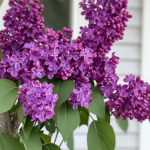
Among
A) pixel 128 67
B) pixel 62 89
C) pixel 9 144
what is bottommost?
pixel 9 144

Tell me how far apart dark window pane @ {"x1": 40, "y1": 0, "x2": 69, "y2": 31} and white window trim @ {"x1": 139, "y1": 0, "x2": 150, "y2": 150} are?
0.51 meters

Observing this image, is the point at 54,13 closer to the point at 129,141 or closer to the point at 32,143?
the point at 129,141

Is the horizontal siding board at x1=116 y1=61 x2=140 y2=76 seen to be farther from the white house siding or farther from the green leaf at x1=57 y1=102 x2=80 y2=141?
the green leaf at x1=57 y1=102 x2=80 y2=141

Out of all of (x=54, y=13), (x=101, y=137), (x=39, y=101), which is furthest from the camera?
(x=54, y=13)

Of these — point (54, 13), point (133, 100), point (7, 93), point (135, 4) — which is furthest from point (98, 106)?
point (135, 4)

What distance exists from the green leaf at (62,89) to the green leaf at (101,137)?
117mm

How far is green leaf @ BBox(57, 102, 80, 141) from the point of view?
15.2 inches

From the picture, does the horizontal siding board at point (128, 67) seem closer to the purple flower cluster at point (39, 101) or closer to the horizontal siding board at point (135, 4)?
the horizontal siding board at point (135, 4)

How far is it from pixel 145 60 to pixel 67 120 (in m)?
1.16

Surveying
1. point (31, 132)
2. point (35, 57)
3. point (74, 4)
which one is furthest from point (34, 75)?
point (74, 4)

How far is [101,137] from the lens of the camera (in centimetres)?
45

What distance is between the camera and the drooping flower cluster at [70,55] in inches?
14.0

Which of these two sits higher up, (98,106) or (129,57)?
(129,57)

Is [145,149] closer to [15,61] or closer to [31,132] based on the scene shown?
[31,132]
